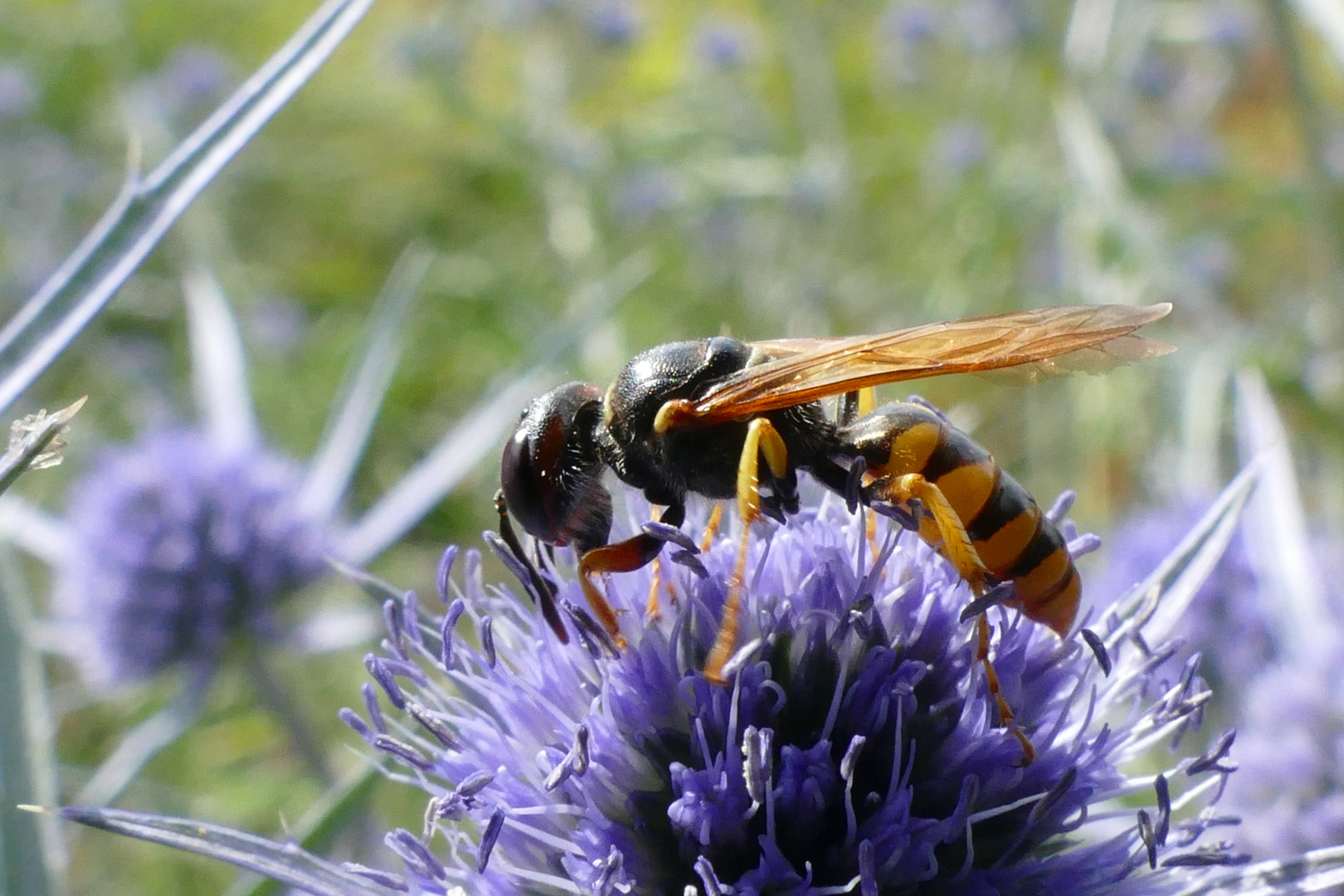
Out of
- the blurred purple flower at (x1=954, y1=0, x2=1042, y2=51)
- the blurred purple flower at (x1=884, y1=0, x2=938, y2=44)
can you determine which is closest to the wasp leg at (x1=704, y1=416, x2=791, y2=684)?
the blurred purple flower at (x1=954, y1=0, x2=1042, y2=51)

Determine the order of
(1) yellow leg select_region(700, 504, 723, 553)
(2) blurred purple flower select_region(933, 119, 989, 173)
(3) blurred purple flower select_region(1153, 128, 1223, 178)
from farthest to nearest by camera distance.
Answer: (2) blurred purple flower select_region(933, 119, 989, 173)
(3) blurred purple flower select_region(1153, 128, 1223, 178)
(1) yellow leg select_region(700, 504, 723, 553)

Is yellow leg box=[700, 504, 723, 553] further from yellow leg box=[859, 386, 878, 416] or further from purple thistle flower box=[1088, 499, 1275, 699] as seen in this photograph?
purple thistle flower box=[1088, 499, 1275, 699]

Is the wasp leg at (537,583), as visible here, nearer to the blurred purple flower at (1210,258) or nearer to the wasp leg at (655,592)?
the wasp leg at (655,592)

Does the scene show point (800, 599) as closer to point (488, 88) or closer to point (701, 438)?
point (701, 438)

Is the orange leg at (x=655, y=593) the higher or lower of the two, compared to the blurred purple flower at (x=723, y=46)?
lower

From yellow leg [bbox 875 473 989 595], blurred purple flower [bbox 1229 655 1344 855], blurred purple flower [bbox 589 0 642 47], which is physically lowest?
blurred purple flower [bbox 1229 655 1344 855]

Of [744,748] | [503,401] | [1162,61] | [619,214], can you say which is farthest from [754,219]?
[744,748]

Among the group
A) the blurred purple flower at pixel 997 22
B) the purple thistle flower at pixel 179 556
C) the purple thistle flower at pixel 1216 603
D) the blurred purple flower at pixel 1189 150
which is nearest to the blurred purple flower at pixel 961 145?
the blurred purple flower at pixel 997 22
